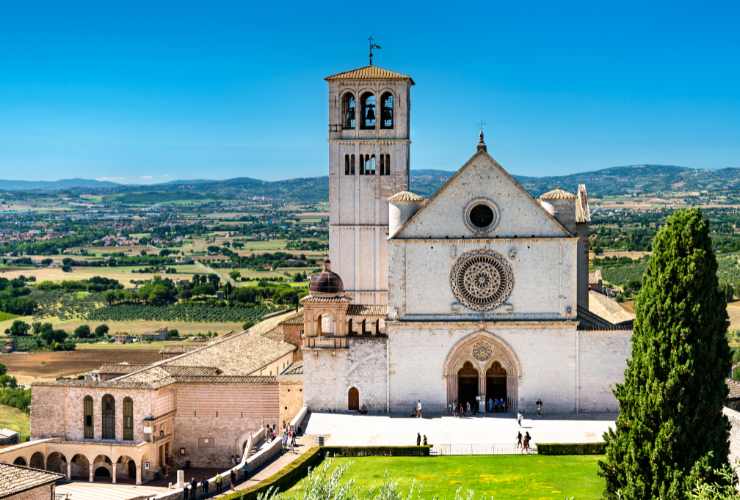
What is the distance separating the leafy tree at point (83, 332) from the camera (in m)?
112

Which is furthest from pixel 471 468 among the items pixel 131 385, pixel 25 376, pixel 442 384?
pixel 25 376

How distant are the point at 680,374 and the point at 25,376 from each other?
64.8 m

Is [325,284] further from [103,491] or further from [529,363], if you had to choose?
[103,491]

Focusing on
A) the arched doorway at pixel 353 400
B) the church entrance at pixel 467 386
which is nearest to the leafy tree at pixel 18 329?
the arched doorway at pixel 353 400

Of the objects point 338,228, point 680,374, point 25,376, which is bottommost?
point 25,376

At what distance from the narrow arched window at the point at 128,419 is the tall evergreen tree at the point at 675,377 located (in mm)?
22485

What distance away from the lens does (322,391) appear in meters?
47.4

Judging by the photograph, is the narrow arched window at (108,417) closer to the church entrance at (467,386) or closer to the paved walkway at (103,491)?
the paved walkway at (103,491)

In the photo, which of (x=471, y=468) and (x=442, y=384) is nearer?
(x=471, y=468)

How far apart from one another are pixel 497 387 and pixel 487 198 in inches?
324

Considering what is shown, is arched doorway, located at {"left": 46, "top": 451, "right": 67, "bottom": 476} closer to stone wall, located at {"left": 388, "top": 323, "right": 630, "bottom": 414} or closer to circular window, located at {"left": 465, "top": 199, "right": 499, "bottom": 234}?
stone wall, located at {"left": 388, "top": 323, "right": 630, "bottom": 414}

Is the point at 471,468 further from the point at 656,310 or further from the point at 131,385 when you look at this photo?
the point at 131,385

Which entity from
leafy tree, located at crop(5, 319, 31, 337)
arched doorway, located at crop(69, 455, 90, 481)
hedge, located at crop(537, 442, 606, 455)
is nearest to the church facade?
hedge, located at crop(537, 442, 606, 455)

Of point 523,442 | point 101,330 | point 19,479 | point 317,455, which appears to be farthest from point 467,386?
point 101,330
